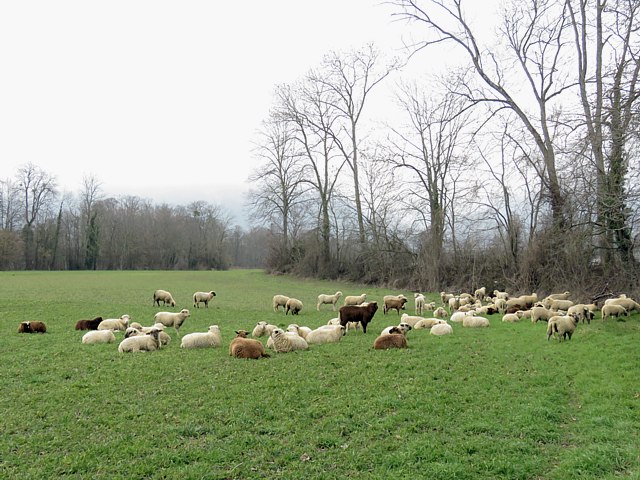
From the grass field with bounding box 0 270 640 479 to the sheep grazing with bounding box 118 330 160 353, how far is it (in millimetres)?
275

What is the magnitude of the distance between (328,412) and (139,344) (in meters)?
5.93

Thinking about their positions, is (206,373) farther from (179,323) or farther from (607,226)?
(607,226)

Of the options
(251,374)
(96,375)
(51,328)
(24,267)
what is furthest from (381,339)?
(24,267)

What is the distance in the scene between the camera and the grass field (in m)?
5.05

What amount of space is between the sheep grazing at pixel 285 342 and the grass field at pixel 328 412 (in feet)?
1.40

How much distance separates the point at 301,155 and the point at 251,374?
4562cm

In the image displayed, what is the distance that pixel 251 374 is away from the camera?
848cm

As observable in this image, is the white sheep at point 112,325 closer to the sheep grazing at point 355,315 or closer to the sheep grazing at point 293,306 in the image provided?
the sheep grazing at point 355,315

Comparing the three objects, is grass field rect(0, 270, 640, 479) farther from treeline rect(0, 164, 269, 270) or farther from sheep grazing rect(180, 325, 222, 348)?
treeline rect(0, 164, 269, 270)

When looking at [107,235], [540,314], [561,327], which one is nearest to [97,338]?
[561,327]

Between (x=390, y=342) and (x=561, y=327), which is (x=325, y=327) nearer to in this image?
(x=390, y=342)

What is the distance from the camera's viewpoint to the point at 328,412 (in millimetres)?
6598

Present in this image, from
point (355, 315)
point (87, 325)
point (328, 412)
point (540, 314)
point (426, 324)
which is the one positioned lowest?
point (328, 412)

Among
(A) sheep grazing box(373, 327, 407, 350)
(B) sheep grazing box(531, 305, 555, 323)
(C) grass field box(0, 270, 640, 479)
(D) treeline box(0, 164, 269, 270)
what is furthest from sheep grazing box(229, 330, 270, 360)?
(D) treeline box(0, 164, 269, 270)
